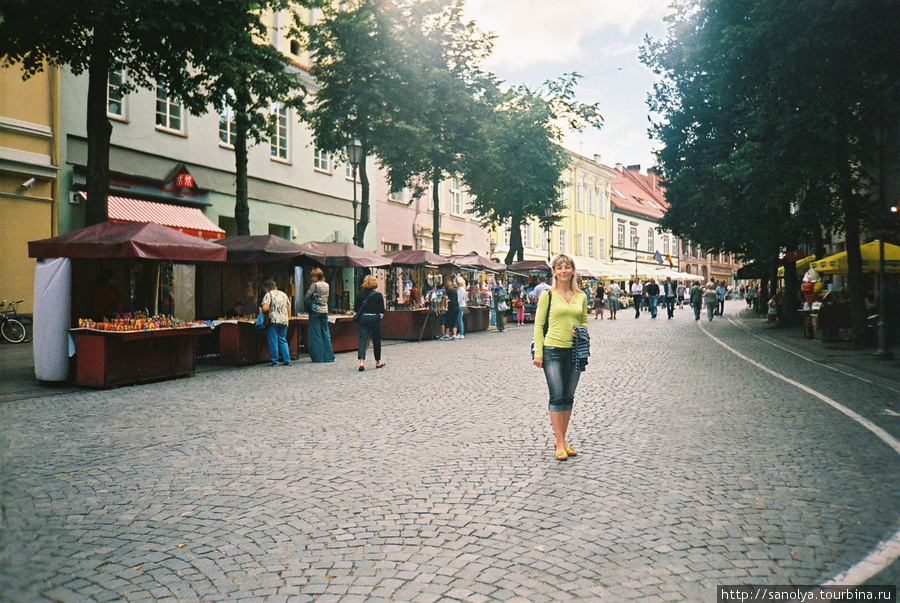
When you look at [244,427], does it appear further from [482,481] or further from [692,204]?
[692,204]

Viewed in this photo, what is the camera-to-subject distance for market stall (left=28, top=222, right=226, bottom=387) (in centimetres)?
1195

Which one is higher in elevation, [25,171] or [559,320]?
[25,171]

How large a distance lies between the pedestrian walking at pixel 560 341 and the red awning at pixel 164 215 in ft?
53.3

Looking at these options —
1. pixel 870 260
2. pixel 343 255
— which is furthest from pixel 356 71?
pixel 870 260

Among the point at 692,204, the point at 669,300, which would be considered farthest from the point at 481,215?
the point at 692,204

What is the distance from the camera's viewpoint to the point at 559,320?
6.96 meters

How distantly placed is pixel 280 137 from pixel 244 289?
1186cm

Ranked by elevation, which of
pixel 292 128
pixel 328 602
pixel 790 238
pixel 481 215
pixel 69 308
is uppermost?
pixel 292 128

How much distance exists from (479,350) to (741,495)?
13.5m

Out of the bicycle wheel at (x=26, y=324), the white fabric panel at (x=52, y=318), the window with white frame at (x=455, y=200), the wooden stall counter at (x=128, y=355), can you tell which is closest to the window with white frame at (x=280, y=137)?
the bicycle wheel at (x=26, y=324)

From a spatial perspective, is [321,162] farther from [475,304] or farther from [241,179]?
[241,179]

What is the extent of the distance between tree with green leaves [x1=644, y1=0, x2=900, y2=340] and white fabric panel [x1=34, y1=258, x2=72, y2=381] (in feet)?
45.5

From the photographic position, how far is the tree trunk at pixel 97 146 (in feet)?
44.5

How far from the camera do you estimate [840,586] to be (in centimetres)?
377
